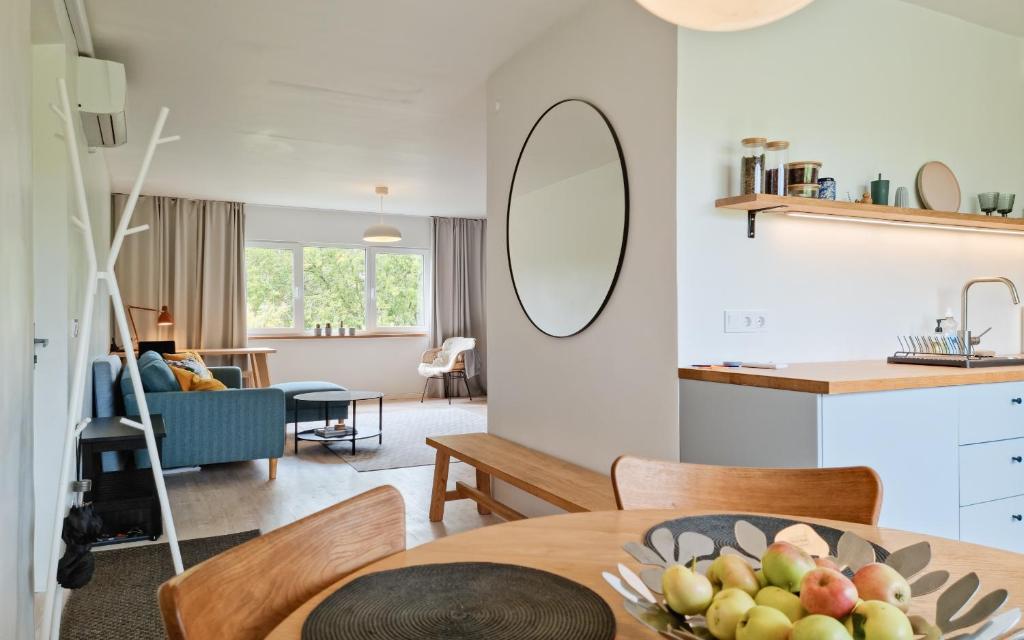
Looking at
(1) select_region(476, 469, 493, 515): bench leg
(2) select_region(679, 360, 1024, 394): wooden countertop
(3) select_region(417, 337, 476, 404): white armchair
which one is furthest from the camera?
(3) select_region(417, 337, 476, 404): white armchair

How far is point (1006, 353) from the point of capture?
134 inches

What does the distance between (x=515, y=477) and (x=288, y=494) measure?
6.43ft

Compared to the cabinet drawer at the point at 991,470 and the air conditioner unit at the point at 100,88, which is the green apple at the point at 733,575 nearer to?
the cabinet drawer at the point at 991,470

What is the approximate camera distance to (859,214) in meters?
2.72

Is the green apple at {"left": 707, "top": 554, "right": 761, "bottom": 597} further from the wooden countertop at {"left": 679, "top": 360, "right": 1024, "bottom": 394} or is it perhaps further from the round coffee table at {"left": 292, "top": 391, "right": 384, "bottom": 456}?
the round coffee table at {"left": 292, "top": 391, "right": 384, "bottom": 456}

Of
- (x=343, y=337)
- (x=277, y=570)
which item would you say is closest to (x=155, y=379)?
(x=277, y=570)

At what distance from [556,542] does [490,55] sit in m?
2.99

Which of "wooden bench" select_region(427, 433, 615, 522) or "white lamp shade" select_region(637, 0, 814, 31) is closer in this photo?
"white lamp shade" select_region(637, 0, 814, 31)

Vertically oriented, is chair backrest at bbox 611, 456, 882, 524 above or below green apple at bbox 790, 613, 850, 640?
below

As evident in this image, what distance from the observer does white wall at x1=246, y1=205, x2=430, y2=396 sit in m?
8.28

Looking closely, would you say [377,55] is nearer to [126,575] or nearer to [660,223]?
[660,223]

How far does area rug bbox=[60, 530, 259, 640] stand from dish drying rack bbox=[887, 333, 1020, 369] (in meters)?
2.83

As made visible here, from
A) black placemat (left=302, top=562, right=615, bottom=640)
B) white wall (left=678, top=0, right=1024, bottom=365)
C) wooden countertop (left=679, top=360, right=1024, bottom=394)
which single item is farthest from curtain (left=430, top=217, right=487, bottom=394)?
black placemat (left=302, top=562, right=615, bottom=640)

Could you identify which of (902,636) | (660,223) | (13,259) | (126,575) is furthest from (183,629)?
(126,575)
